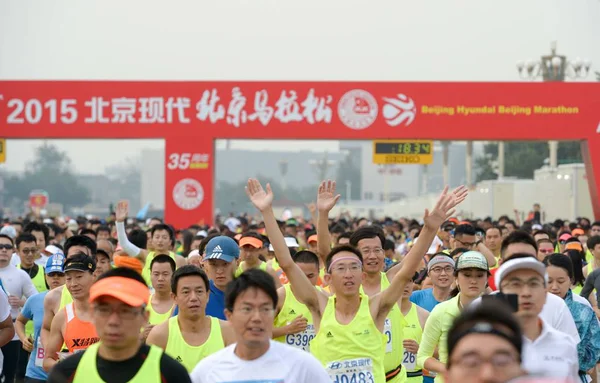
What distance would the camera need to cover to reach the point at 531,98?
26156mm

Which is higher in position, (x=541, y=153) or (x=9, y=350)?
(x=541, y=153)

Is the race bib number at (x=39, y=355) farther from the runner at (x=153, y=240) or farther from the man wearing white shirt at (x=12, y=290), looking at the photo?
the runner at (x=153, y=240)

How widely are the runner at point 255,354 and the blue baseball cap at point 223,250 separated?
3.48 metres

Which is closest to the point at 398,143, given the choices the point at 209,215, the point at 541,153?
the point at 209,215

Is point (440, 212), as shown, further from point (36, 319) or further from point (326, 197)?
point (36, 319)

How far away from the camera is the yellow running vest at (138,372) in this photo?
4.75 meters

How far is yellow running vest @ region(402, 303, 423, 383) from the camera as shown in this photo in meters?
9.34

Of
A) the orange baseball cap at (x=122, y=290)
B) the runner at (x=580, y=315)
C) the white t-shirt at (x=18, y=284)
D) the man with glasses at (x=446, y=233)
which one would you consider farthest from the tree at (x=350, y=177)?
the orange baseball cap at (x=122, y=290)

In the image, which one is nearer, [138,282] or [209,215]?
[138,282]

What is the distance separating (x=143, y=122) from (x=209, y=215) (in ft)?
9.22

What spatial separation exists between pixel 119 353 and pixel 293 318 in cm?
418
